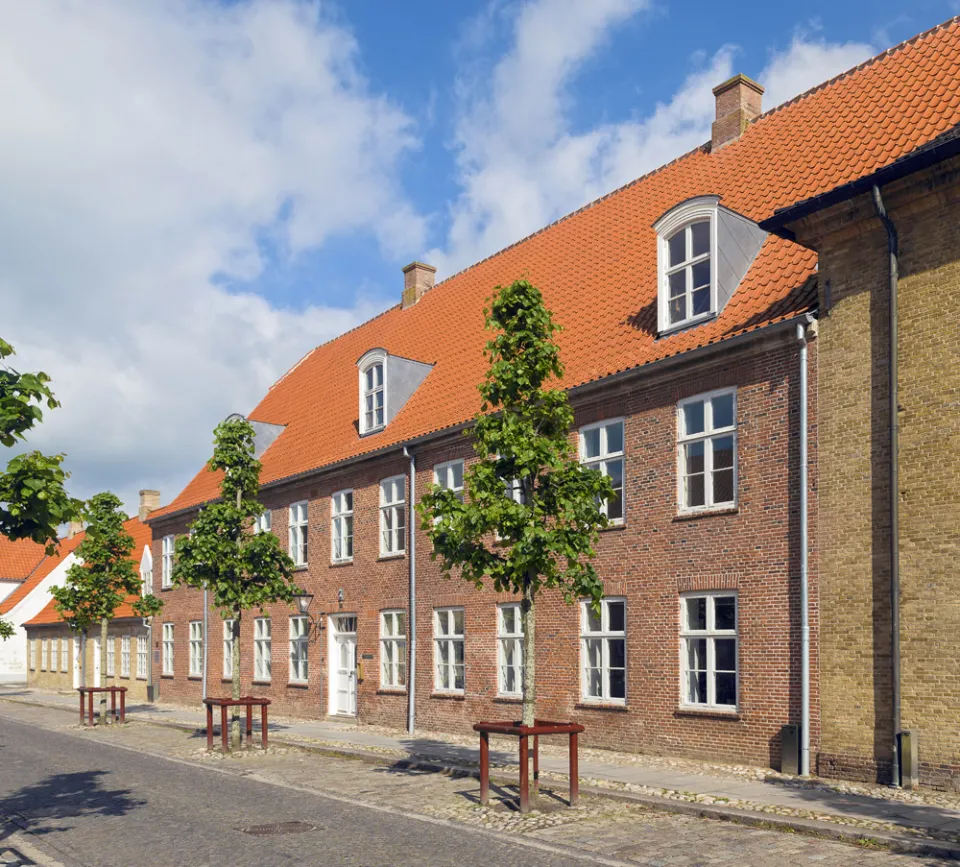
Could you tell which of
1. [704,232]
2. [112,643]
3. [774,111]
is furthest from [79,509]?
[112,643]

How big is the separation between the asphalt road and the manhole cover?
9 cm

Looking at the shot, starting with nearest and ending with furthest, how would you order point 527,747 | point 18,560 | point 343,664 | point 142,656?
1. point 527,747
2. point 343,664
3. point 142,656
4. point 18,560

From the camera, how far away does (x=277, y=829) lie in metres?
11.5

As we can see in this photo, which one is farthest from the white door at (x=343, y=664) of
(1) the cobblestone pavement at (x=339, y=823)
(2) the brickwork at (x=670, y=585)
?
(1) the cobblestone pavement at (x=339, y=823)

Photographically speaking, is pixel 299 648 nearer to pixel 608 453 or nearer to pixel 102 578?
pixel 102 578

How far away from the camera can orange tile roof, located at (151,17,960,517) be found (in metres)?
17.0

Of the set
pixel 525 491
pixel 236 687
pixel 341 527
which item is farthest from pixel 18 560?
pixel 525 491

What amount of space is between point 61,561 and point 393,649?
125 feet

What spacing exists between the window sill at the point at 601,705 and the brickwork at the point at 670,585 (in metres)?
0.04

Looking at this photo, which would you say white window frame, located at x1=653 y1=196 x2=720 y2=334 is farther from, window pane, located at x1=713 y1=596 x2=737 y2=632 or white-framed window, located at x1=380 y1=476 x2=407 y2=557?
white-framed window, located at x1=380 y1=476 x2=407 y2=557

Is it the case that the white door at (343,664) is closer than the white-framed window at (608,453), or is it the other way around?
the white-framed window at (608,453)

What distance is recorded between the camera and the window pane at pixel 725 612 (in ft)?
54.0

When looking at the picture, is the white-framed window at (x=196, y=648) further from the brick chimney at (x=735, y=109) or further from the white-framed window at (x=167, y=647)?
the brick chimney at (x=735, y=109)

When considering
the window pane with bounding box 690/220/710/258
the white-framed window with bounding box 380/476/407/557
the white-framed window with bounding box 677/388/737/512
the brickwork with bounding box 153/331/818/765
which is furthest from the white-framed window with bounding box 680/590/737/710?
the white-framed window with bounding box 380/476/407/557
